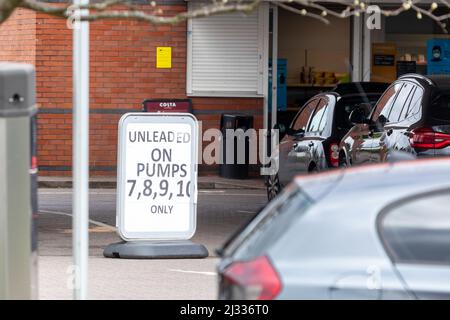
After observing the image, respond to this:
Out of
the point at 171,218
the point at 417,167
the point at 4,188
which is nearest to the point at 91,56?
the point at 171,218

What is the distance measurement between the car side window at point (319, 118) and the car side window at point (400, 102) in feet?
8.95

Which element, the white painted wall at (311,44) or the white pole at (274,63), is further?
the white painted wall at (311,44)

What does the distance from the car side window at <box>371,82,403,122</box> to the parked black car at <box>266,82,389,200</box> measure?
1465 mm

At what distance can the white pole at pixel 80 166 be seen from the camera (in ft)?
25.4

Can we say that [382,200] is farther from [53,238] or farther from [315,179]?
[53,238]

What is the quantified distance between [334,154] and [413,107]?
296 cm

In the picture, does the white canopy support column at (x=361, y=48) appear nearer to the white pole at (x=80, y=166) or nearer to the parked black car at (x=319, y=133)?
the parked black car at (x=319, y=133)

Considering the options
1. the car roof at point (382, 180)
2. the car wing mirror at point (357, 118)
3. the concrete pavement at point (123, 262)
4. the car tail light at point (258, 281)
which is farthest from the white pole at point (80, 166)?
the car wing mirror at point (357, 118)

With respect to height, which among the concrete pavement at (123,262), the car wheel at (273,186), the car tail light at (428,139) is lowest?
the concrete pavement at (123,262)

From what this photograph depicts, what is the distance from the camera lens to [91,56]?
20812 mm

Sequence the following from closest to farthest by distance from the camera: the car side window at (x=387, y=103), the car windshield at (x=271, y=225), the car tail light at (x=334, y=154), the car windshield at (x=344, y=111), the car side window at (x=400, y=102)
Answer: the car windshield at (x=271, y=225) < the car side window at (x=400, y=102) < the car side window at (x=387, y=103) < the car tail light at (x=334, y=154) < the car windshield at (x=344, y=111)
